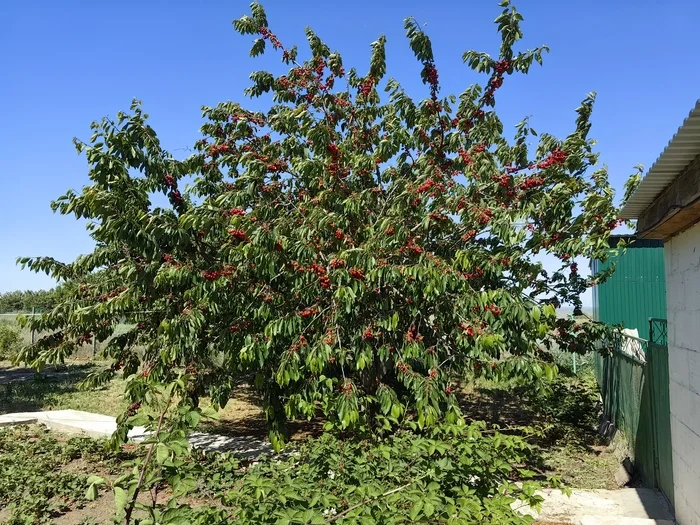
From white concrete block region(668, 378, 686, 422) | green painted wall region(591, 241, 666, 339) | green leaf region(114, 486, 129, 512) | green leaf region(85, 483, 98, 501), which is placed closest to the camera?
green leaf region(114, 486, 129, 512)

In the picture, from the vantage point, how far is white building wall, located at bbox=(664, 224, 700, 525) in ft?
12.1

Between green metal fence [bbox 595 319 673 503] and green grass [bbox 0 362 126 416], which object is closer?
green metal fence [bbox 595 319 673 503]

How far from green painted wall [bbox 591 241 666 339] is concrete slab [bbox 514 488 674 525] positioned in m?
5.63

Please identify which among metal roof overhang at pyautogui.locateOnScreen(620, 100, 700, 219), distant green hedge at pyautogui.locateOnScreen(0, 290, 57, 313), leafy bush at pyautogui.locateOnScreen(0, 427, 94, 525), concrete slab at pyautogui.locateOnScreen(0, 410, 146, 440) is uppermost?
distant green hedge at pyautogui.locateOnScreen(0, 290, 57, 313)

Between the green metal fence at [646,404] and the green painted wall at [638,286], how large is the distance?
2.82 meters

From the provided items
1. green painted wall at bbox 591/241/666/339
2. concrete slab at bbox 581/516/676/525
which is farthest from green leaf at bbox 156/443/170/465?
green painted wall at bbox 591/241/666/339

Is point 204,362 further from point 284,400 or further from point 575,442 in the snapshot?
point 575,442

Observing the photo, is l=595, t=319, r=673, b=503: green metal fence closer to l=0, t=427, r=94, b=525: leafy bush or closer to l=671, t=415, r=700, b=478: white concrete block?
l=671, t=415, r=700, b=478: white concrete block

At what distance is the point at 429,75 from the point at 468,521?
544cm

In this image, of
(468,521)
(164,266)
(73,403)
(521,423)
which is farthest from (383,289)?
(73,403)

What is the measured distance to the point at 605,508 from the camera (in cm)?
528

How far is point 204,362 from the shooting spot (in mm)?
6703

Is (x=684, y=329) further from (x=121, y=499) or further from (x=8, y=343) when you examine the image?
(x=8, y=343)

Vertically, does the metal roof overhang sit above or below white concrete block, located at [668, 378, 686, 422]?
above
